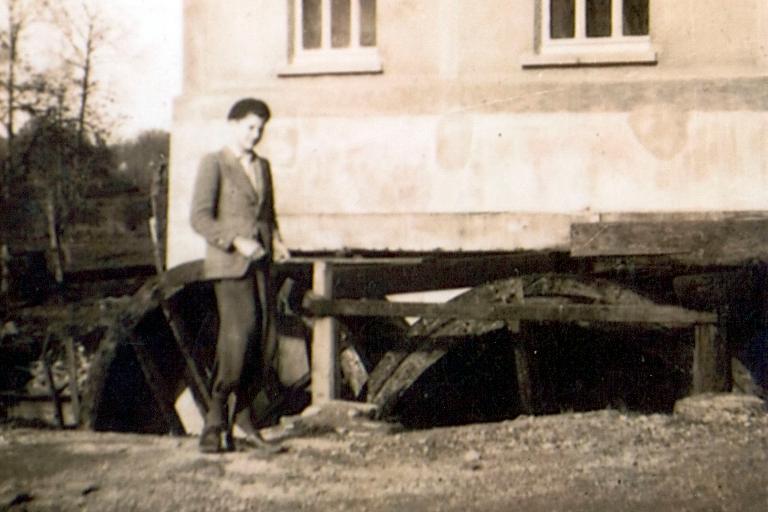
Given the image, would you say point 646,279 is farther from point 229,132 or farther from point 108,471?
point 108,471

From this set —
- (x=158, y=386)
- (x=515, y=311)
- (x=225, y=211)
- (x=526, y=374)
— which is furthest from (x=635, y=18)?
(x=158, y=386)

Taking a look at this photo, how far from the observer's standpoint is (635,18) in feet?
31.7

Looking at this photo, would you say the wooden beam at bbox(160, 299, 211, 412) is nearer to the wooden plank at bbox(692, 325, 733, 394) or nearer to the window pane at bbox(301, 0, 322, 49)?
the window pane at bbox(301, 0, 322, 49)

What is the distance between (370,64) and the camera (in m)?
9.90

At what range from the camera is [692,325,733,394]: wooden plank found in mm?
7566

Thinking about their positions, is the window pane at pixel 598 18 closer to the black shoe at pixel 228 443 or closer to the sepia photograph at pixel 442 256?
the sepia photograph at pixel 442 256

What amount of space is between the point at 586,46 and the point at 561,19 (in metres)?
0.41

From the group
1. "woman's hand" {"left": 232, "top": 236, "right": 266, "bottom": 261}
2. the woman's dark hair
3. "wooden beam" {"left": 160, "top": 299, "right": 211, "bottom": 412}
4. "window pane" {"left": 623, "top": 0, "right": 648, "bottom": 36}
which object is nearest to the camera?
"woman's hand" {"left": 232, "top": 236, "right": 266, "bottom": 261}

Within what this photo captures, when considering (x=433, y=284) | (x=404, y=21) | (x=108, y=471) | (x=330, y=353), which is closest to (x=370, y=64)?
(x=404, y=21)

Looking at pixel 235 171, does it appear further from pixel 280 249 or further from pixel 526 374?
pixel 526 374

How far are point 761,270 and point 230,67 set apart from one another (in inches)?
202

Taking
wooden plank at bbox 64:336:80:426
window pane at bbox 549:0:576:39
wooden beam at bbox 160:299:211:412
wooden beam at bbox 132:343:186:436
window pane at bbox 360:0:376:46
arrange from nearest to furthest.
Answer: window pane at bbox 549:0:576:39 < window pane at bbox 360:0:376:46 < wooden beam at bbox 160:299:211:412 < wooden beam at bbox 132:343:186:436 < wooden plank at bbox 64:336:80:426

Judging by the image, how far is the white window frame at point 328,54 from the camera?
9930mm

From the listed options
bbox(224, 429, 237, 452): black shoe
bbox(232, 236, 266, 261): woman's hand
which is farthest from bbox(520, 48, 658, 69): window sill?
bbox(224, 429, 237, 452): black shoe
